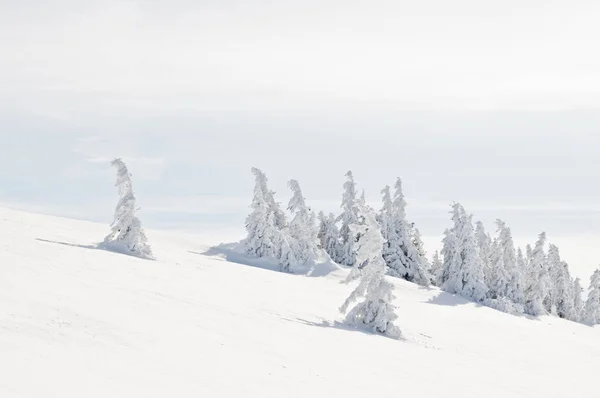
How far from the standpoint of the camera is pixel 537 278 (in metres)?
62.2

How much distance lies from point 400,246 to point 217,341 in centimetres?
4471

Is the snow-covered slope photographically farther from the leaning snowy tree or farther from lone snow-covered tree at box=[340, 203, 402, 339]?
the leaning snowy tree

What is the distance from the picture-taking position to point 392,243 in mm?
63812

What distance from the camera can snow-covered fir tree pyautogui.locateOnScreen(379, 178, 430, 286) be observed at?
63.1 meters

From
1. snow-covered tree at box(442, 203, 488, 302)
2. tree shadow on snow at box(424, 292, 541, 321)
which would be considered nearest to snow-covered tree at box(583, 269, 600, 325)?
tree shadow on snow at box(424, 292, 541, 321)

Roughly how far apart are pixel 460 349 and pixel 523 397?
7.98 m

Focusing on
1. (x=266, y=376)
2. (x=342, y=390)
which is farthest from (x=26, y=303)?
(x=342, y=390)

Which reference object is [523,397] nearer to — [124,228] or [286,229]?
[124,228]

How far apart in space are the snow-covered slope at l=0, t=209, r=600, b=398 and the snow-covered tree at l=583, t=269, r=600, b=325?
106ft

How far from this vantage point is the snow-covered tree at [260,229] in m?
57.0

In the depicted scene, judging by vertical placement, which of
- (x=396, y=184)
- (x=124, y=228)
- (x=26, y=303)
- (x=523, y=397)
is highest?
(x=396, y=184)

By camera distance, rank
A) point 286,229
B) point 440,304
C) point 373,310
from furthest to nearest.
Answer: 1. point 286,229
2. point 440,304
3. point 373,310

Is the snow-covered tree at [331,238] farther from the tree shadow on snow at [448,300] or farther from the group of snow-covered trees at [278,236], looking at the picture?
the tree shadow on snow at [448,300]

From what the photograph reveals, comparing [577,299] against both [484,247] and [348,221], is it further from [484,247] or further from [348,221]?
[348,221]
